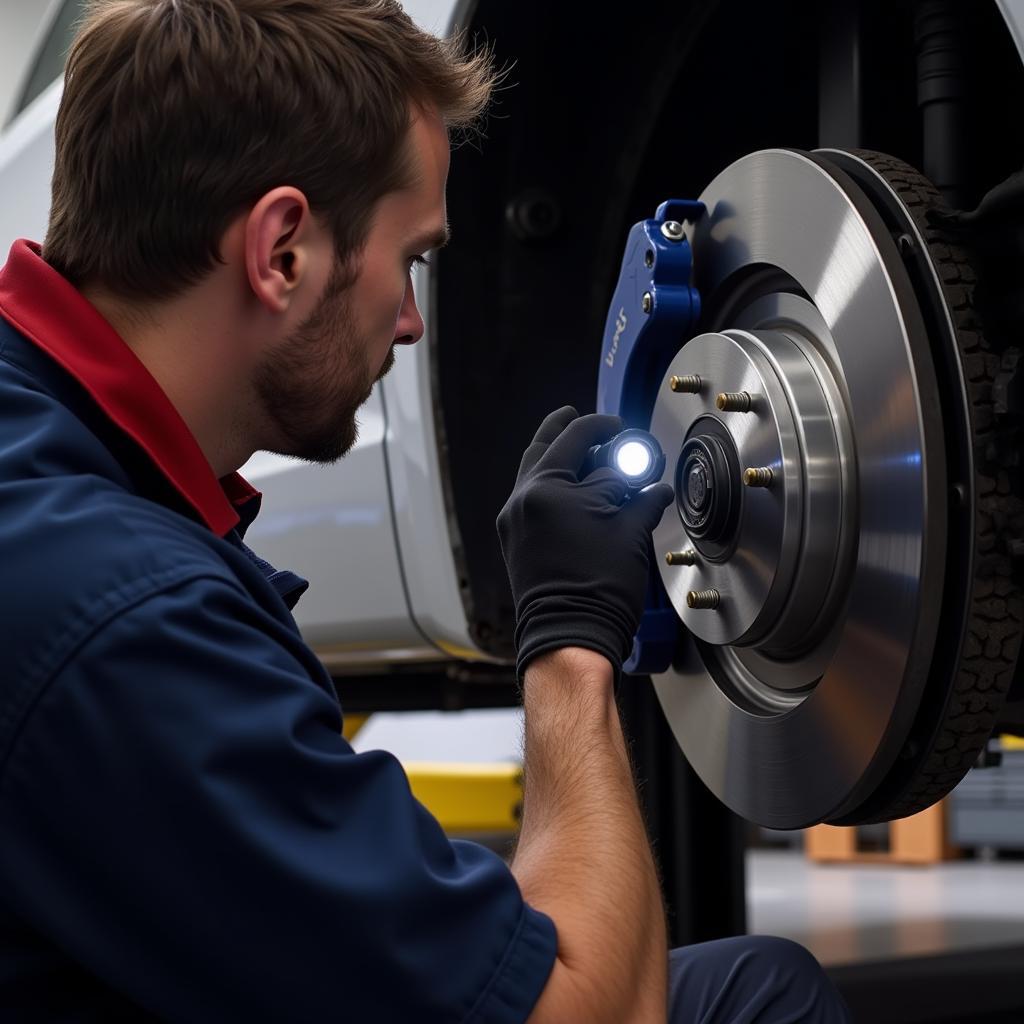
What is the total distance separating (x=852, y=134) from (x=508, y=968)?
0.65 metres

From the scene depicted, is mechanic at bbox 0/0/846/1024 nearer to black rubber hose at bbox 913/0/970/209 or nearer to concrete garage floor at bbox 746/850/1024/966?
black rubber hose at bbox 913/0/970/209

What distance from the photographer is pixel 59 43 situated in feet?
6.98

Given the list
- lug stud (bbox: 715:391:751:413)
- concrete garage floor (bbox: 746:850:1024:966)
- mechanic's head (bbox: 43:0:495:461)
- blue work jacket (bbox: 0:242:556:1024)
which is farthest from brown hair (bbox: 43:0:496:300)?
concrete garage floor (bbox: 746:850:1024:966)

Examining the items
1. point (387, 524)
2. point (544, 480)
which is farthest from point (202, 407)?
point (387, 524)

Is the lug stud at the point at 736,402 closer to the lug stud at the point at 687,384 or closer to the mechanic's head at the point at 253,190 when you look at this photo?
the lug stud at the point at 687,384

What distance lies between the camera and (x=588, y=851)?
0.65 m

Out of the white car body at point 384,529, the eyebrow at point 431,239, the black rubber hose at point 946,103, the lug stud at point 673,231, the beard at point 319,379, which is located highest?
the black rubber hose at point 946,103

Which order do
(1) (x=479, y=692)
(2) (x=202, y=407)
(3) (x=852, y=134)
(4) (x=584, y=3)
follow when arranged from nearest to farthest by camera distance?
1. (2) (x=202, y=407)
2. (3) (x=852, y=134)
3. (4) (x=584, y=3)
4. (1) (x=479, y=692)

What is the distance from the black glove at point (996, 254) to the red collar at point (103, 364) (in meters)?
0.44

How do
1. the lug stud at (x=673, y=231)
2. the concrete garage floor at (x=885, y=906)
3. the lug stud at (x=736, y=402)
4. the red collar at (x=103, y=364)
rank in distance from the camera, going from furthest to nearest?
the concrete garage floor at (x=885, y=906)
the lug stud at (x=673, y=231)
the lug stud at (x=736, y=402)
the red collar at (x=103, y=364)

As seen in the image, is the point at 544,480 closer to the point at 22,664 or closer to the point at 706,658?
the point at 706,658

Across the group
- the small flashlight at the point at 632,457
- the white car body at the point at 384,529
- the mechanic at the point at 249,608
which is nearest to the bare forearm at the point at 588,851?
the mechanic at the point at 249,608

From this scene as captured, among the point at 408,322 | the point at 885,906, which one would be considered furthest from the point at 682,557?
the point at 885,906

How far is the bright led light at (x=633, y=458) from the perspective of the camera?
88cm
